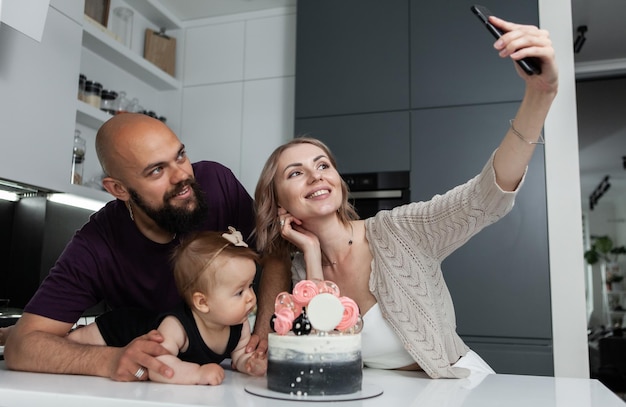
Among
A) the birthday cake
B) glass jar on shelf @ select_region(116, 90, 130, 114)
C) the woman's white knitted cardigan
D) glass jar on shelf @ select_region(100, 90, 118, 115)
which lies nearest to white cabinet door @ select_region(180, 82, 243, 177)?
glass jar on shelf @ select_region(116, 90, 130, 114)

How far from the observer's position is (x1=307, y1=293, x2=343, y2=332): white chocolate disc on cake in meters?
0.94

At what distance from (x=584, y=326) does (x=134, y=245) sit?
191cm

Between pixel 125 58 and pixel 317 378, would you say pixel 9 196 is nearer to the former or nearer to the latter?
pixel 125 58

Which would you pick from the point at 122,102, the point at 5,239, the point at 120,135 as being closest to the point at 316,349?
the point at 120,135

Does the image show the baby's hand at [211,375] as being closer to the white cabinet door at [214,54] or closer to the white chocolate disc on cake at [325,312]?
the white chocolate disc on cake at [325,312]

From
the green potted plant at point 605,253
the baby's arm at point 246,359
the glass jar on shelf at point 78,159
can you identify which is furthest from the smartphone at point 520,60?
the green potted plant at point 605,253

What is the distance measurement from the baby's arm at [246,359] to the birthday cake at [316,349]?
185 mm

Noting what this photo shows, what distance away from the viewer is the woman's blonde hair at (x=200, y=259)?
1.11m

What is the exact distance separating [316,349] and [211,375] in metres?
0.24

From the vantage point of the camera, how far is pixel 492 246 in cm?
260

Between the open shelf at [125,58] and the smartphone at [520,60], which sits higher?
the open shelf at [125,58]

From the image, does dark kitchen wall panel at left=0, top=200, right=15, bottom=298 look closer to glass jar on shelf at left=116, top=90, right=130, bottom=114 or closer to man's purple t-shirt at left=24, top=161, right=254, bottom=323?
glass jar on shelf at left=116, top=90, right=130, bottom=114

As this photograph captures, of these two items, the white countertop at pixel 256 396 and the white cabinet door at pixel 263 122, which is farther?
the white cabinet door at pixel 263 122

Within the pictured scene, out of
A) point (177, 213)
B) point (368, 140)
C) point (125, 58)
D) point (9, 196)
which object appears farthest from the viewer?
point (125, 58)
